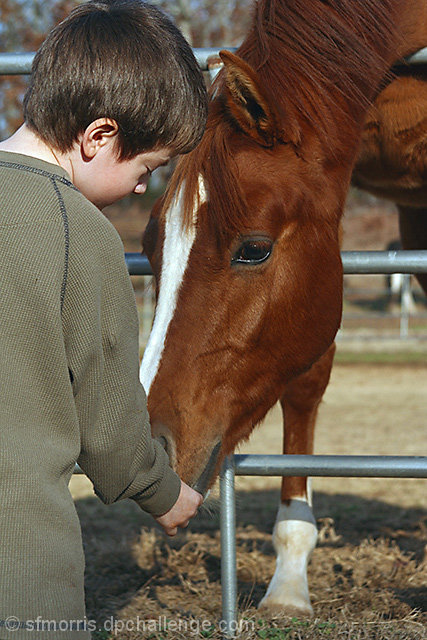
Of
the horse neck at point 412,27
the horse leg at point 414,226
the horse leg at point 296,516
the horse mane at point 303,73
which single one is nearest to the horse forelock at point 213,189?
the horse mane at point 303,73

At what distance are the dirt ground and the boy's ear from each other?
3.69 feet

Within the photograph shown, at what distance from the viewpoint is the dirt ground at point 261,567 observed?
7.16 ft

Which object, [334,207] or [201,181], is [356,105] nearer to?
[334,207]

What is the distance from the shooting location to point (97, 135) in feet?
4.57

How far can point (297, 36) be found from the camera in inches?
85.1

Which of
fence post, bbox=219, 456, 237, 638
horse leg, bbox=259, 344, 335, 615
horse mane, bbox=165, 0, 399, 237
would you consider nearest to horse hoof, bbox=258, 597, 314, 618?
horse leg, bbox=259, 344, 335, 615

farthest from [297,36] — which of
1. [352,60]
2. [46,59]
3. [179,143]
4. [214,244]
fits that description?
[46,59]

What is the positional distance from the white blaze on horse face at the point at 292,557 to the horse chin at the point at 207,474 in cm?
77

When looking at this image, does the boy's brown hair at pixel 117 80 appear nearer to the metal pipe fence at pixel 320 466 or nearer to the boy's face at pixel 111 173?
the boy's face at pixel 111 173

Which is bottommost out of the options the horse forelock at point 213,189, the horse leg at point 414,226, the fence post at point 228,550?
the fence post at point 228,550

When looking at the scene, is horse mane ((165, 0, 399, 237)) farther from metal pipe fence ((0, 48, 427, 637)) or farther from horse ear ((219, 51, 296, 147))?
metal pipe fence ((0, 48, 427, 637))

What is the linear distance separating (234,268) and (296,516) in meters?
1.24

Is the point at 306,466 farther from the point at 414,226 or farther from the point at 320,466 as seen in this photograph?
the point at 414,226

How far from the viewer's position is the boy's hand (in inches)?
61.8
